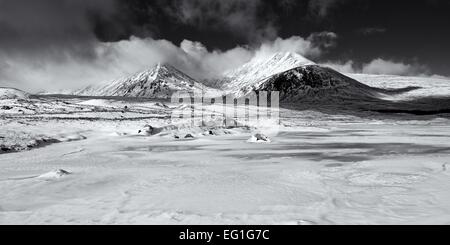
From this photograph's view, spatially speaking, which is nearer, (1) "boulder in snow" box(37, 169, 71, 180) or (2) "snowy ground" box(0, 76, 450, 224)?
(2) "snowy ground" box(0, 76, 450, 224)

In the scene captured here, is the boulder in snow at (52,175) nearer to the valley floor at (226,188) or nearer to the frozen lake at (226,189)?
the valley floor at (226,188)

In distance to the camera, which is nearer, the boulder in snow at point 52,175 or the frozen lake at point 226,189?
the frozen lake at point 226,189

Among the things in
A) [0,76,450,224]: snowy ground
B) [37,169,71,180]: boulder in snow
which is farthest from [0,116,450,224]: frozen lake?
[37,169,71,180]: boulder in snow

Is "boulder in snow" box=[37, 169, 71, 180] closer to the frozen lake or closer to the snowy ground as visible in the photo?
the snowy ground

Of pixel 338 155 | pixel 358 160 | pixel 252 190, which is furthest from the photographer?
pixel 338 155

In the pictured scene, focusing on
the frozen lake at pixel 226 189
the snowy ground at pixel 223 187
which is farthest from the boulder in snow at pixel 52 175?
the frozen lake at pixel 226 189

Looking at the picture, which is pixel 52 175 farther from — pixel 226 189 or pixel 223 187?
pixel 226 189

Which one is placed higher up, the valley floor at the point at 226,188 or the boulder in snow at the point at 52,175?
the boulder in snow at the point at 52,175

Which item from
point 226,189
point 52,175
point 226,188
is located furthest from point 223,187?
point 52,175

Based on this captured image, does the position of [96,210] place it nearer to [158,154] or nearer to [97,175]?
[97,175]

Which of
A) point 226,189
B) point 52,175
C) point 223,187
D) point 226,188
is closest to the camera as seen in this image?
point 226,189
